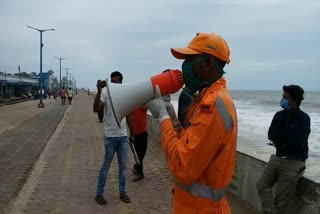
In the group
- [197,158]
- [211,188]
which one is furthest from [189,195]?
[197,158]

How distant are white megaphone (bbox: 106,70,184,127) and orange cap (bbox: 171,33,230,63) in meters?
0.13

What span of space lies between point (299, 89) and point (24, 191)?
4.23 meters

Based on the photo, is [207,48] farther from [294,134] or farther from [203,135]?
[294,134]

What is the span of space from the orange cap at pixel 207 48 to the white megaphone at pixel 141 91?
0.42 ft

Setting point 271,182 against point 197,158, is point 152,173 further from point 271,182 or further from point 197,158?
point 197,158

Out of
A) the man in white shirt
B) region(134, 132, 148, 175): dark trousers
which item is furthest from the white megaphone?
region(134, 132, 148, 175): dark trousers

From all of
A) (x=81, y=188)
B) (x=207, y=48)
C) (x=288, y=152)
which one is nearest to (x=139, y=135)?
(x=81, y=188)

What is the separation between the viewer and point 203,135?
185 cm

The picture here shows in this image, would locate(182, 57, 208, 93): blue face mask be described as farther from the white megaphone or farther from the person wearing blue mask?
the person wearing blue mask

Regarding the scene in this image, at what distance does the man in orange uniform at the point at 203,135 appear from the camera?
6.14 ft

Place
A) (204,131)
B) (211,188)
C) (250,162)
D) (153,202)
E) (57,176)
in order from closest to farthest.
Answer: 1. (204,131)
2. (211,188)
3. (250,162)
4. (153,202)
5. (57,176)

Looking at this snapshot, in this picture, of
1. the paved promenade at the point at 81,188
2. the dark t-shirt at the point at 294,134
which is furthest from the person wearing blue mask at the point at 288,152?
the paved promenade at the point at 81,188

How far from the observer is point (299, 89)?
173 inches

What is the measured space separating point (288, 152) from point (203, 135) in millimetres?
2813
